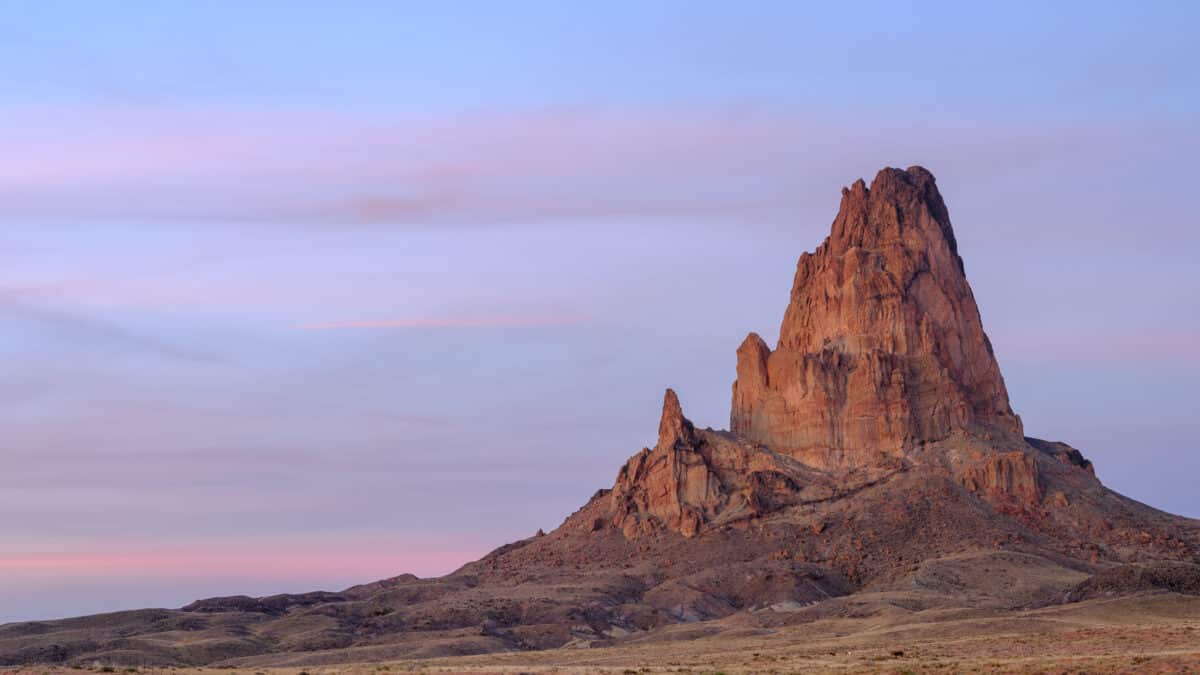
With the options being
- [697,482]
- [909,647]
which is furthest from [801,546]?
[909,647]

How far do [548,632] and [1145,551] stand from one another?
61425 mm

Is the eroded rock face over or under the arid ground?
over

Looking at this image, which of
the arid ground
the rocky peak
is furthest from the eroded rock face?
the arid ground

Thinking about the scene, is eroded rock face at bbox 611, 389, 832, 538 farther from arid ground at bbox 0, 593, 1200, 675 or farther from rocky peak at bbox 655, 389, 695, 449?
arid ground at bbox 0, 593, 1200, 675

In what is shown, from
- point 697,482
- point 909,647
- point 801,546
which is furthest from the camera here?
point 697,482

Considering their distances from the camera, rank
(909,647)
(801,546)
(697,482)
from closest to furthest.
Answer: (909,647) → (801,546) → (697,482)

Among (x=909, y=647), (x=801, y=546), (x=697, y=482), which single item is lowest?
(x=909, y=647)

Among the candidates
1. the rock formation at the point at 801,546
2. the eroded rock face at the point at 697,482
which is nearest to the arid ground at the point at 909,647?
the rock formation at the point at 801,546

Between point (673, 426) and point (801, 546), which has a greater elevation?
point (673, 426)

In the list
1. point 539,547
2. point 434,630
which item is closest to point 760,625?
point 434,630

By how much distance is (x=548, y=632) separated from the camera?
15025cm

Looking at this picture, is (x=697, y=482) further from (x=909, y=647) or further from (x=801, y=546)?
(x=909, y=647)

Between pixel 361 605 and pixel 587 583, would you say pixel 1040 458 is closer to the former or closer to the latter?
pixel 587 583

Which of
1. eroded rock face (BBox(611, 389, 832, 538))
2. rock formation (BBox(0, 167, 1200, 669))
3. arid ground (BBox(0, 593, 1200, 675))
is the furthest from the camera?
eroded rock face (BBox(611, 389, 832, 538))
